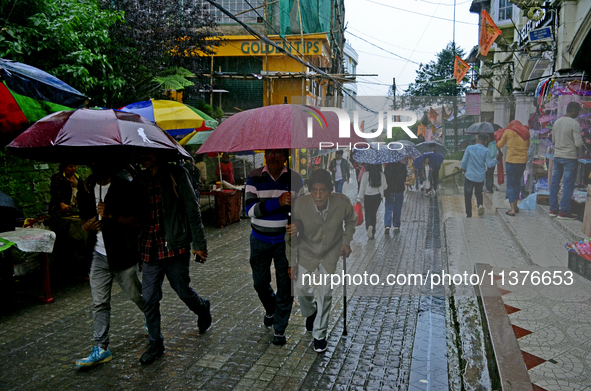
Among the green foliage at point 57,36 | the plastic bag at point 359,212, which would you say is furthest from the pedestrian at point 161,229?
the green foliage at point 57,36

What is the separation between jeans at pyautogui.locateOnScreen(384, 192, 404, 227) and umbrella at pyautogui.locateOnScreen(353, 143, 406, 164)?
38 cm

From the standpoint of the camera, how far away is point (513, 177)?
526cm

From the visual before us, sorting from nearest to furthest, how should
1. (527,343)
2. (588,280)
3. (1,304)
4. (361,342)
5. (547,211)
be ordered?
(527,343) → (361,342) → (588,280) → (1,304) → (547,211)

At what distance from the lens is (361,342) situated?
4.55 meters

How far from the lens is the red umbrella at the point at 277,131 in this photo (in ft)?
12.7

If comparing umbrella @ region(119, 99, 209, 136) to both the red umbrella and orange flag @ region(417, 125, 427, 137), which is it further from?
orange flag @ region(417, 125, 427, 137)

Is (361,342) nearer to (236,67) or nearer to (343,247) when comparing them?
(343,247)

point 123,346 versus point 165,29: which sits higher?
point 165,29

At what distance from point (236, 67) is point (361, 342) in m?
19.1

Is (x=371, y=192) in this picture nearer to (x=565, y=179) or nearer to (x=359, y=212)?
(x=359, y=212)

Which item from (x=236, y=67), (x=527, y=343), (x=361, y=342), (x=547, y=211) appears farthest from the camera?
(x=236, y=67)

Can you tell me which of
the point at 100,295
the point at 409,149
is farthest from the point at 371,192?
the point at 100,295

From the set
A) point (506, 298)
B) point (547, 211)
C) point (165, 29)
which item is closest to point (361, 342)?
point (506, 298)

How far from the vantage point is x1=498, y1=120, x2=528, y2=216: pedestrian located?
202 inches
